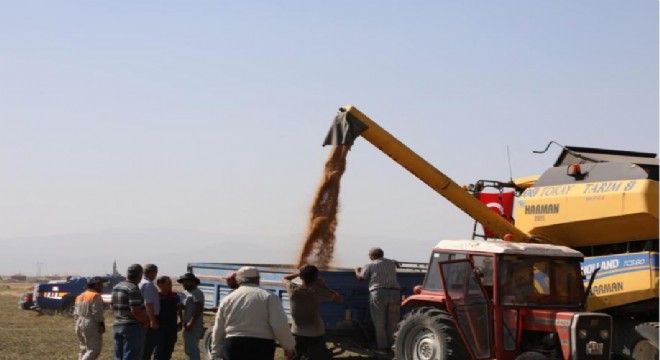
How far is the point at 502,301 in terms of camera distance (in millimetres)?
12023

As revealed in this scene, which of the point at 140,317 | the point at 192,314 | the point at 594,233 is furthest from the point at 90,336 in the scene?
the point at 594,233

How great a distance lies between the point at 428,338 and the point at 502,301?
116cm

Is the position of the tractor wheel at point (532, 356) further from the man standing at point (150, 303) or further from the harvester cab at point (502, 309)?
the man standing at point (150, 303)

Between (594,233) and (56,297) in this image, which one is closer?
(594,233)

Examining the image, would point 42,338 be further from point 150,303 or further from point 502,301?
point 502,301

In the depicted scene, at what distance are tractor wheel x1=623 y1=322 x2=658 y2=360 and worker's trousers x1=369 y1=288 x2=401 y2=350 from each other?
3.27 m

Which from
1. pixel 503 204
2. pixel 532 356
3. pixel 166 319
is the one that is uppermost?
pixel 503 204

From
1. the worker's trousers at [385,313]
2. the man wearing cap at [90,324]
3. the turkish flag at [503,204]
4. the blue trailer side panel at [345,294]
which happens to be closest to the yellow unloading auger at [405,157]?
the turkish flag at [503,204]

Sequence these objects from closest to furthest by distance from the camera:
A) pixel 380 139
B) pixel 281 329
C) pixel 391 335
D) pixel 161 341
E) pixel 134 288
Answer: pixel 281 329
pixel 134 288
pixel 161 341
pixel 391 335
pixel 380 139

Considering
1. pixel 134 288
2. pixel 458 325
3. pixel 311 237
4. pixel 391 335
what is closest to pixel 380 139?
pixel 311 237

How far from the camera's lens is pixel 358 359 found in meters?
16.1

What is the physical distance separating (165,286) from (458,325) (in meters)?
4.00

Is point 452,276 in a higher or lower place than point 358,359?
higher

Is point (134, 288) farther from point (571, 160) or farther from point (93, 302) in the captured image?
point (571, 160)
